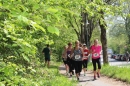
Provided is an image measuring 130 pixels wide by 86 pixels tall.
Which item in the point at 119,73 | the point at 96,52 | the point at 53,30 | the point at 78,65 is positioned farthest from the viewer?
the point at 119,73

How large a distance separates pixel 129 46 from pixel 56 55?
100 ft

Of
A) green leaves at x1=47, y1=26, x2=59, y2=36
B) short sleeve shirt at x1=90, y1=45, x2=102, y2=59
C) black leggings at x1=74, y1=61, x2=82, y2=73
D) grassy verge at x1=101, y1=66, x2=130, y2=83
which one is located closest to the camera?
green leaves at x1=47, y1=26, x2=59, y2=36

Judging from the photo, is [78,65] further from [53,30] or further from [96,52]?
[53,30]

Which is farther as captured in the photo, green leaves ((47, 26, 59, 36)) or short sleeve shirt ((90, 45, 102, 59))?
short sleeve shirt ((90, 45, 102, 59))

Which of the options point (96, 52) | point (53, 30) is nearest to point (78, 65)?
point (96, 52)

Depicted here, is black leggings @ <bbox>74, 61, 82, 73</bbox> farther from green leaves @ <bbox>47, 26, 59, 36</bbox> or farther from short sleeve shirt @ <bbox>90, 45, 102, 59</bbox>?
green leaves @ <bbox>47, 26, 59, 36</bbox>

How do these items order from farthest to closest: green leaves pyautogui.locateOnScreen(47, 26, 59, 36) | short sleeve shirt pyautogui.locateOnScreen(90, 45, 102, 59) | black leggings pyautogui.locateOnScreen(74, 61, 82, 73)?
short sleeve shirt pyautogui.locateOnScreen(90, 45, 102, 59) → black leggings pyautogui.locateOnScreen(74, 61, 82, 73) → green leaves pyautogui.locateOnScreen(47, 26, 59, 36)

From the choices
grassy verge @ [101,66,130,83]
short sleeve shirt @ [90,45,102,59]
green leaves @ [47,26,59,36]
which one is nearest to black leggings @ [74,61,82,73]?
short sleeve shirt @ [90,45,102,59]

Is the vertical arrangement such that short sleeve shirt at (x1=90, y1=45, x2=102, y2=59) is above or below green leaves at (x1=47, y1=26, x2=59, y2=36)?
below

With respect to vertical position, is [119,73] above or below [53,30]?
below

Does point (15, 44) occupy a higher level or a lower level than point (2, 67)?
higher

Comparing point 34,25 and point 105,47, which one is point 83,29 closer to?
point 105,47

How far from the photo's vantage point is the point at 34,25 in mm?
2553

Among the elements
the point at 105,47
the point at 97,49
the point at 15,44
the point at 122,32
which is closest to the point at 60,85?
the point at 97,49
